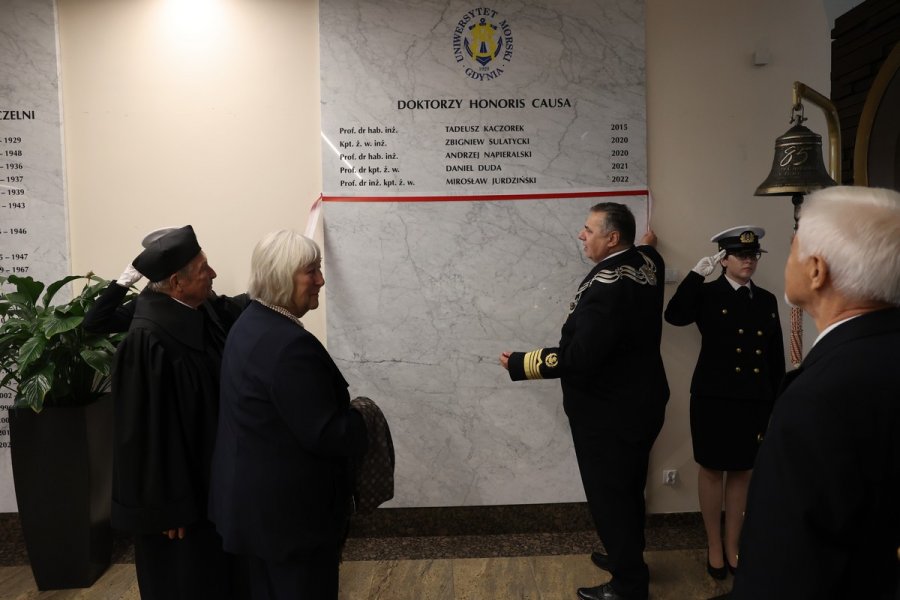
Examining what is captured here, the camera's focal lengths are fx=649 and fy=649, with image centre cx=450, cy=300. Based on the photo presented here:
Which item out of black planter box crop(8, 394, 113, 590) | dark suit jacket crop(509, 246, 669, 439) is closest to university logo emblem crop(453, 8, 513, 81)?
dark suit jacket crop(509, 246, 669, 439)

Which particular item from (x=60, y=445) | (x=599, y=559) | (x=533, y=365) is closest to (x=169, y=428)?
(x=60, y=445)

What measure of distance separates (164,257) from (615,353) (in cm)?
163

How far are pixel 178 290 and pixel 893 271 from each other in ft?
6.30

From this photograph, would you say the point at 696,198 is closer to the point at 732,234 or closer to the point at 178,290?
the point at 732,234

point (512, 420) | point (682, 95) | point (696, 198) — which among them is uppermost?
point (682, 95)

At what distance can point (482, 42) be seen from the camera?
10.4 feet

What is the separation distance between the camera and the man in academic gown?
1.96 meters

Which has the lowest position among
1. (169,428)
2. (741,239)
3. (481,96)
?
(169,428)

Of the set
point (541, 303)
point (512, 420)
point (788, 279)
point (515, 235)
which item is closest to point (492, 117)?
point (515, 235)

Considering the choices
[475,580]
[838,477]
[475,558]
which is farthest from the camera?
[475,558]

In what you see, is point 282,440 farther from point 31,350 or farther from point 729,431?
point 729,431

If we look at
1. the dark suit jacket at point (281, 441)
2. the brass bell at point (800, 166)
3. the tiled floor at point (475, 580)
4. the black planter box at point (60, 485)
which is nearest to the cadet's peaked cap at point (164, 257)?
the dark suit jacket at point (281, 441)

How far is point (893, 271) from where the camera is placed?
1117mm

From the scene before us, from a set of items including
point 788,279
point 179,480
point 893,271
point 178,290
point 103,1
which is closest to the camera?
point 893,271
